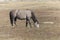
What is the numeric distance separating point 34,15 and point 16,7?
0.20 meters

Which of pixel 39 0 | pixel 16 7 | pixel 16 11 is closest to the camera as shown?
pixel 16 11

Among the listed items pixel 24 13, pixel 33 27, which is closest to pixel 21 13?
pixel 24 13

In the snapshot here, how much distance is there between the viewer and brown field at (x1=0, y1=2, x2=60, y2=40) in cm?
141

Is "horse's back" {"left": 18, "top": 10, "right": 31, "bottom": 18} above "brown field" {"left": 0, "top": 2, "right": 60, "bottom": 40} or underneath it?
above

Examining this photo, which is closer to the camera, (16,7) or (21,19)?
(21,19)

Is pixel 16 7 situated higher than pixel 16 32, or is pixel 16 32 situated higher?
pixel 16 7

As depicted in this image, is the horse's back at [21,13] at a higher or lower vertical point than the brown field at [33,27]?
higher

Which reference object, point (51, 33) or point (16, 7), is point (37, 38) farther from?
point (16, 7)

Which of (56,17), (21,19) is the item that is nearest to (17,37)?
(21,19)

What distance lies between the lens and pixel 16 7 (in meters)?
1.60

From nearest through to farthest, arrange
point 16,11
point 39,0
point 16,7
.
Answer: point 16,11 → point 16,7 → point 39,0

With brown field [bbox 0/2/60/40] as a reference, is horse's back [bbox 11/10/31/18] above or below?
above

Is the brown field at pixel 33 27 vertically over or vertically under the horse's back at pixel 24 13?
under

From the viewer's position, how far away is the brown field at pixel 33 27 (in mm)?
1408
